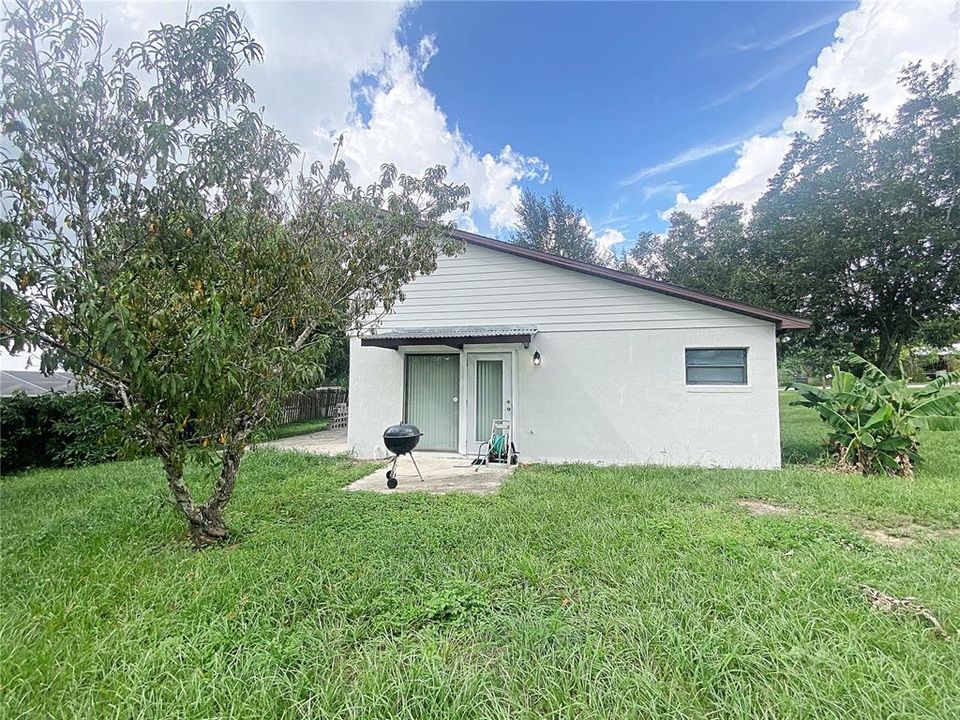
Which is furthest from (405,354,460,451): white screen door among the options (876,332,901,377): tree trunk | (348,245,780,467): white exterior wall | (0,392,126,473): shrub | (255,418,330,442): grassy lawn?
(876,332,901,377): tree trunk

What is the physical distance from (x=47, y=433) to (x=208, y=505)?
8.61m

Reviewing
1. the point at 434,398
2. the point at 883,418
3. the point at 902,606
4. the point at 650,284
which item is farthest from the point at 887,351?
the point at 902,606

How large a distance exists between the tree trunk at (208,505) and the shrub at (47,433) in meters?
6.54

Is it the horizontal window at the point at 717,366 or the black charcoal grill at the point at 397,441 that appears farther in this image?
the horizontal window at the point at 717,366

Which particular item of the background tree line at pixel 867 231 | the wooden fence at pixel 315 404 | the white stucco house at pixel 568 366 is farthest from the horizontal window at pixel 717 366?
the wooden fence at pixel 315 404

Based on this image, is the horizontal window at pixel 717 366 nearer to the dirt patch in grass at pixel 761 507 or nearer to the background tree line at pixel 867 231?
the dirt patch in grass at pixel 761 507

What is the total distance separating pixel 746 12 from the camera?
30.6 feet

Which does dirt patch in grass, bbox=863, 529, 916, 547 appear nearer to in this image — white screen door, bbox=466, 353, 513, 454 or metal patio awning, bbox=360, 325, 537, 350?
metal patio awning, bbox=360, 325, 537, 350

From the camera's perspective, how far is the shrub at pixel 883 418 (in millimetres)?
8094

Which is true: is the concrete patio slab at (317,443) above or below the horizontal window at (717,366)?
below

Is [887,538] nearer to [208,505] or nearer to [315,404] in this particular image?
[208,505]

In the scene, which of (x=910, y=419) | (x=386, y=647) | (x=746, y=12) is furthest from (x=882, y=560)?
(x=746, y=12)

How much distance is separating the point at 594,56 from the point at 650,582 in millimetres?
12859

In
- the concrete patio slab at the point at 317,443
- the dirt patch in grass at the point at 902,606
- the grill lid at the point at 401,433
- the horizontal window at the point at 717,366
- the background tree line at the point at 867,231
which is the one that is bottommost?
the concrete patio slab at the point at 317,443
